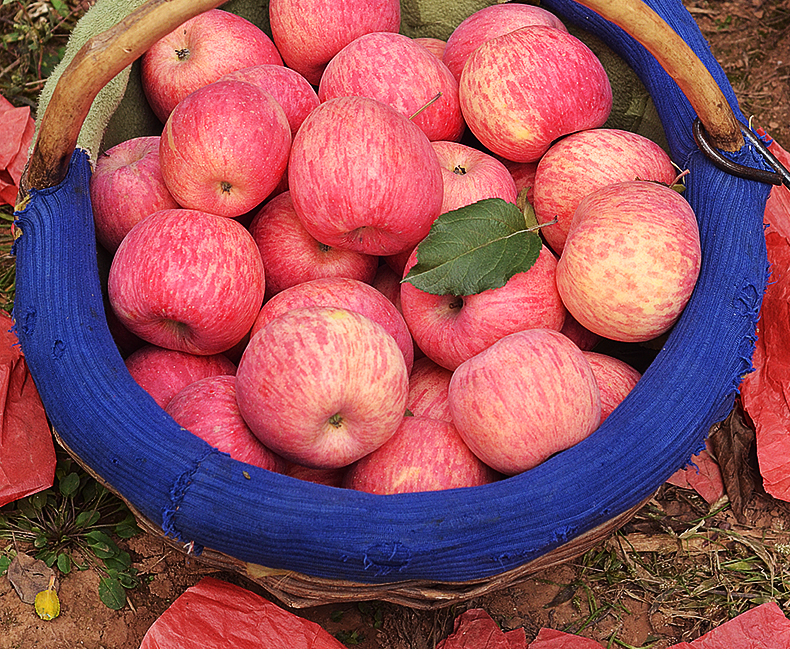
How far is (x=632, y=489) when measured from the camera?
1.03m

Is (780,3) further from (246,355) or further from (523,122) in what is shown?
(246,355)

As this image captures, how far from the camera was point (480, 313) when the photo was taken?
46.9 inches

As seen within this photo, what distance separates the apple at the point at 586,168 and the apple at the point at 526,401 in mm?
314

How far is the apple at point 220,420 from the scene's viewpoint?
1071 mm

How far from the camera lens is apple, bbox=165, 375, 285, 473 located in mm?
1071

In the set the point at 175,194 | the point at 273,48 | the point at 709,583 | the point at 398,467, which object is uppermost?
the point at 273,48

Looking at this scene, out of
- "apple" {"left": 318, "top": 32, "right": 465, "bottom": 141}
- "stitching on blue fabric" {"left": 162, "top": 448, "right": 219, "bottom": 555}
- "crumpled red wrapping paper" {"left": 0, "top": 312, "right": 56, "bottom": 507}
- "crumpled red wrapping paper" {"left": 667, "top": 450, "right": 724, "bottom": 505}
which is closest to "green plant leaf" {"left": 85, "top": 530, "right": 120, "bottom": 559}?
"crumpled red wrapping paper" {"left": 0, "top": 312, "right": 56, "bottom": 507}

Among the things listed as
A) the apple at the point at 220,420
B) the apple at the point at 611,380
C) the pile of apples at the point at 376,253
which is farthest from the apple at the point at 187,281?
the apple at the point at 611,380

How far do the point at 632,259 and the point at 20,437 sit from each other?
1.21 metres

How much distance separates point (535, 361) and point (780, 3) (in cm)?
215

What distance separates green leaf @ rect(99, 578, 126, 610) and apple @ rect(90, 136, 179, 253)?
67 cm

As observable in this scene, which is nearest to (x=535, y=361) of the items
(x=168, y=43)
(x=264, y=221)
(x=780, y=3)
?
(x=264, y=221)

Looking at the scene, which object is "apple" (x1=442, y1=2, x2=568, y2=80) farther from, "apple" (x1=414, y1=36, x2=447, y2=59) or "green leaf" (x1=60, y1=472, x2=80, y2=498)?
"green leaf" (x1=60, y1=472, x2=80, y2=498)

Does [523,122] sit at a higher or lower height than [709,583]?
higher
